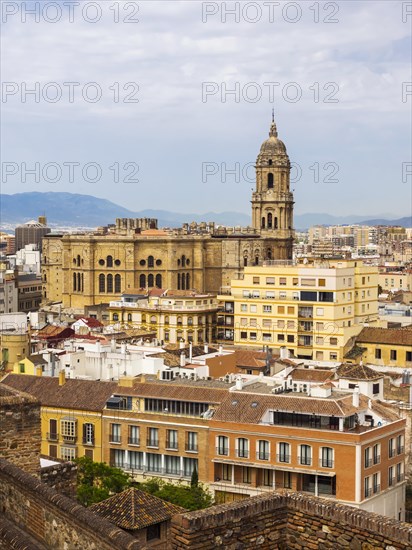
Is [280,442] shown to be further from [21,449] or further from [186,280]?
[186,280]

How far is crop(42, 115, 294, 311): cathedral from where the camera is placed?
9650 cm

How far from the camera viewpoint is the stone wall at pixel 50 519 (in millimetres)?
8305

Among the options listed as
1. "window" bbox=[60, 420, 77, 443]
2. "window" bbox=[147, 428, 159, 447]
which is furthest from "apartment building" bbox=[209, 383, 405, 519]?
Answer: "window" bbox=[60, 420, 77, 443]

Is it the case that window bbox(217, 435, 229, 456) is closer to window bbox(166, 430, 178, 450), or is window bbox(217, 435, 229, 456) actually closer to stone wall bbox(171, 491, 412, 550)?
window bbox(166, 430, 178, 450)

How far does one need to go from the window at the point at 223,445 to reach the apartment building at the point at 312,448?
0.03 metres

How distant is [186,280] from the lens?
9925 centimetres

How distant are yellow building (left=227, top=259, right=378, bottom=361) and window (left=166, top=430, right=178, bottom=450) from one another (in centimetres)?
2968

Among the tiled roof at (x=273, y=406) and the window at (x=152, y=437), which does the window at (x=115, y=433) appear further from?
the tiled roof at (x=273, y=406)

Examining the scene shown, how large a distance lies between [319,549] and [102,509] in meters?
10.4

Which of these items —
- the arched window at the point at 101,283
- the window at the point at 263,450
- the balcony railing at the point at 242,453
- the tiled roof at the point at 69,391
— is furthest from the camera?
the arched window at the point at 101,283

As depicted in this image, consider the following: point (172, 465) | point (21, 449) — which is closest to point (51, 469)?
point (21, 449)

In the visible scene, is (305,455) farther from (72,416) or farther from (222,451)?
(72,416)

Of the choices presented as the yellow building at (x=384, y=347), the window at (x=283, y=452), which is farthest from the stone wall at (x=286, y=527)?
the yellow building at (x=384, y=347)

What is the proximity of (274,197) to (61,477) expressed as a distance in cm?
8922
